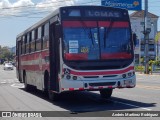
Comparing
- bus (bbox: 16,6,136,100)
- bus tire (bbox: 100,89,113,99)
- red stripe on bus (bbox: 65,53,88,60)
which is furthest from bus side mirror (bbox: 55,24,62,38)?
bus tire (bbox: 100,89,113,99)

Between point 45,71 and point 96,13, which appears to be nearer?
point 96,13

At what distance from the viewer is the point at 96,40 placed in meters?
14.1

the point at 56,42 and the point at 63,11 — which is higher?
the point at 63,11

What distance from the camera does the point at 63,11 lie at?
14.1 metres

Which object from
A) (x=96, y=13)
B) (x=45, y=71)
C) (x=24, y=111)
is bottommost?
(x=24, y=111)

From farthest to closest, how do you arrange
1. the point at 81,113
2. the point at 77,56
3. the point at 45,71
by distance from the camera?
the point at 45,71
the point at 77,56
the point at 81,113

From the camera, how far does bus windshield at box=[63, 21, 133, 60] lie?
13820 millimetres

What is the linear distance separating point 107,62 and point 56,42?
2.17 m

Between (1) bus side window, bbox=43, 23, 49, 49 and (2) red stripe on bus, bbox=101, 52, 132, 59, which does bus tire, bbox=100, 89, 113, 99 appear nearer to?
(2) red stripe on bus, bbox=101, 52, 132, 59

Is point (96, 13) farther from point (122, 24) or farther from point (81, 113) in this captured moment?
point (81, 113)

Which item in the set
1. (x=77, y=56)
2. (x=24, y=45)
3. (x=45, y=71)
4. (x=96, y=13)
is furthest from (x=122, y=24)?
(x=24, y=45)

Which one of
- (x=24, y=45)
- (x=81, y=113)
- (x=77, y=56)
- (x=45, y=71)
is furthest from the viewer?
(x=24, y=45)

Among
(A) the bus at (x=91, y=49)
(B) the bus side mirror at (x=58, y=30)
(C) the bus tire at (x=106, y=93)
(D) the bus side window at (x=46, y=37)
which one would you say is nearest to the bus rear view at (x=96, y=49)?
(A) the bus at (x=91, y=49)

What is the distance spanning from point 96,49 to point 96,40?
33 centimetres
